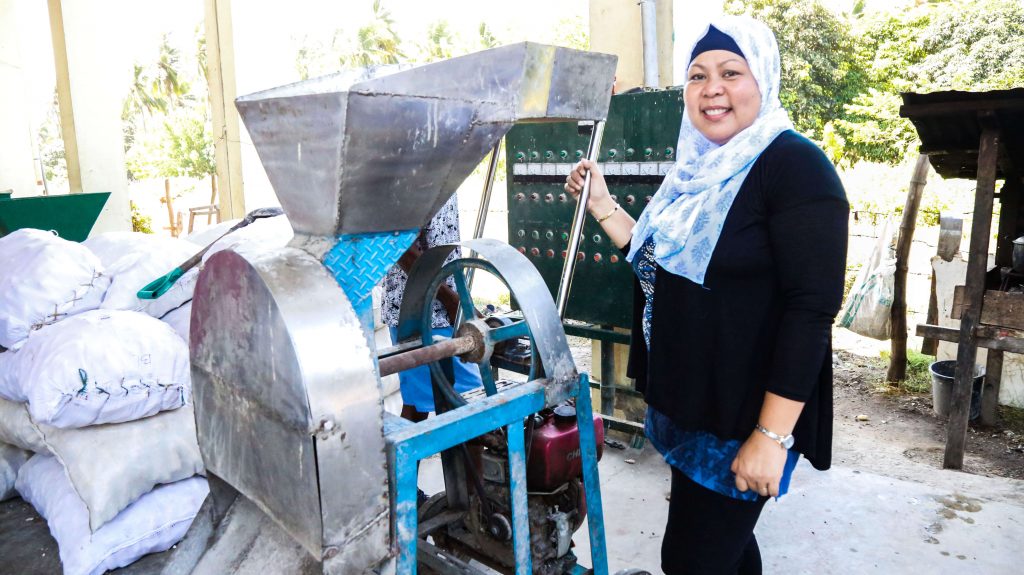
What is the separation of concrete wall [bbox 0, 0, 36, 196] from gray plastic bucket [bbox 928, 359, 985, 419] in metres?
10.4

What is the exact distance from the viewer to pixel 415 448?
49.1 inches

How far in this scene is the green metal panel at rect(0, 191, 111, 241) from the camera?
196 inches

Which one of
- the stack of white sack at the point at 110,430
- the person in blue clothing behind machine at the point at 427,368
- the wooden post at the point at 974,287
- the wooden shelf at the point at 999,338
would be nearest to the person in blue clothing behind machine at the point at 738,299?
the person in blue clothing behind machine at the point at 427,368

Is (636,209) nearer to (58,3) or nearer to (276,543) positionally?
(276,543)

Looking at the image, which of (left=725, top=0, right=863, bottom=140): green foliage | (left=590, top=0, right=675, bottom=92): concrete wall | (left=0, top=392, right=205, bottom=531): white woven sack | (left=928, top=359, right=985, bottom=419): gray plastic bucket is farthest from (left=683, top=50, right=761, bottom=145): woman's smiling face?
(left=725, top=0, right=863, bottom=140): green foliage

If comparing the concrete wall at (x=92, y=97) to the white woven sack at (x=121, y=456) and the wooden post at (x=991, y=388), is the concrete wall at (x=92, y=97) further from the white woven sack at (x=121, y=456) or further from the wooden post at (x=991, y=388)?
the wooden post at (x=991, y=388)

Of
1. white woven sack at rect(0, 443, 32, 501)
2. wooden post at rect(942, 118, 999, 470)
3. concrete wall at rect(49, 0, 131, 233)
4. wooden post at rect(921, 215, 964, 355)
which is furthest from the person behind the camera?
concrete wall at rect(49, 0, 131, 233)

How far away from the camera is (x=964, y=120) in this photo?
12.8 feet

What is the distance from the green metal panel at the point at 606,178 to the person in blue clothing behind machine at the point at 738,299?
1.67 m

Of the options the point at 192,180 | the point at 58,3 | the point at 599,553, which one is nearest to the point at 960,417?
the point at 599,553

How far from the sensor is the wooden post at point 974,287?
3828 mm

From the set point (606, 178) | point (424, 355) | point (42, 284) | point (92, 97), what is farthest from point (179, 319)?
point (92, 97)

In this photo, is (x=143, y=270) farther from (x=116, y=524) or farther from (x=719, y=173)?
(x=719, y=173)

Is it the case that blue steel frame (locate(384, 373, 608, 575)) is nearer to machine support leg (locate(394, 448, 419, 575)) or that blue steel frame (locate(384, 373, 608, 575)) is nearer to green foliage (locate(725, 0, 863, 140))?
machine support leg (locate(394, 448, 419, 575))
